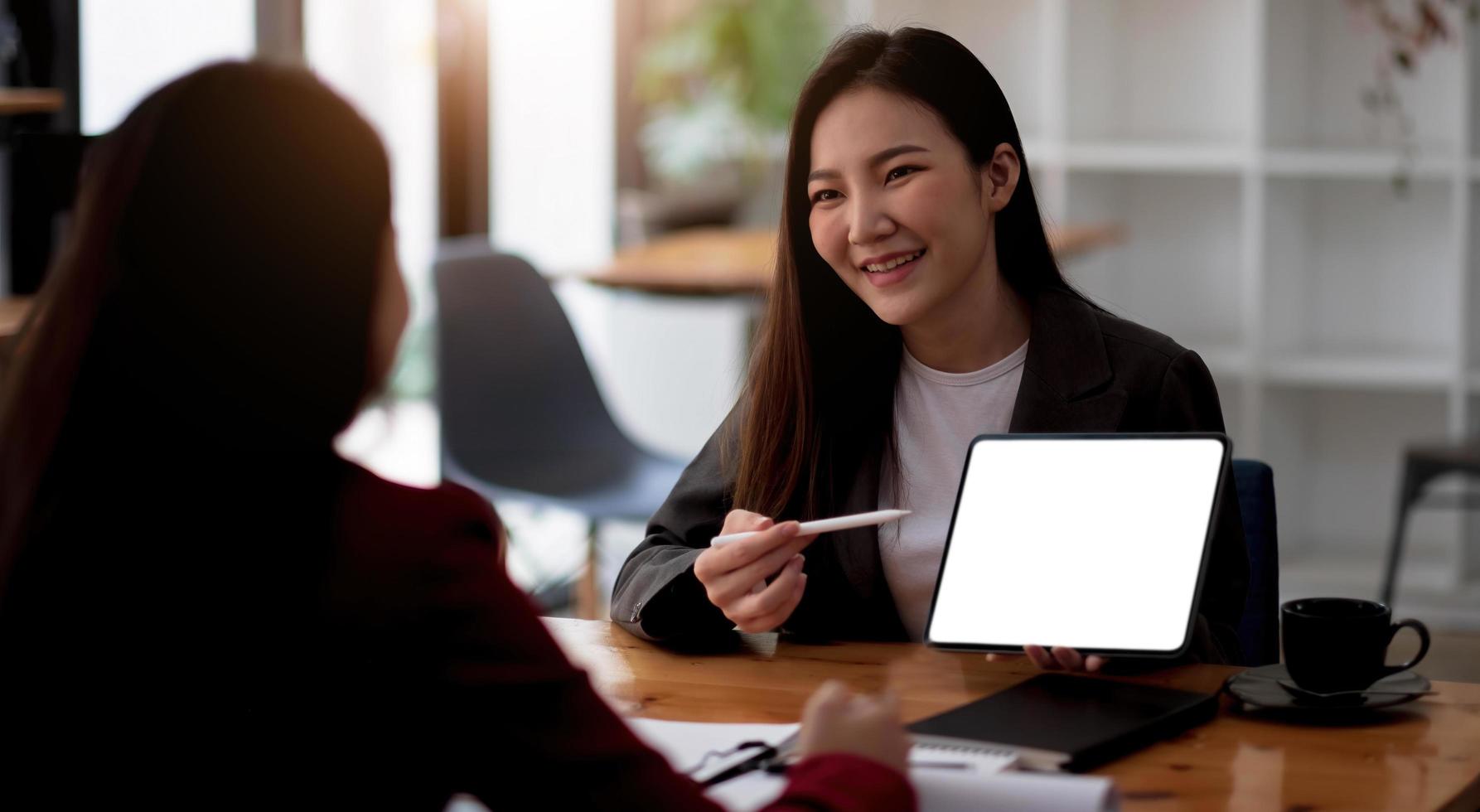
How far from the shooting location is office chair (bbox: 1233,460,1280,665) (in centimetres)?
Answer: 175

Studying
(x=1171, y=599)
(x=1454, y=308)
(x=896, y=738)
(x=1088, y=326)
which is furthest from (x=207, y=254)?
(x=1454, y=308)

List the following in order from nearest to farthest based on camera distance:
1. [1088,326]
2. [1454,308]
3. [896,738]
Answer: [896,738]
[1088,326]
[1454,308]

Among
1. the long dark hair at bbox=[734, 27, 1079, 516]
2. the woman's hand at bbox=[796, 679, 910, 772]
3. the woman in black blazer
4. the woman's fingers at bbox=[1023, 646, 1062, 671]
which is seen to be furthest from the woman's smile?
the woman's hand at bbox=[796, 679, 910, 772]

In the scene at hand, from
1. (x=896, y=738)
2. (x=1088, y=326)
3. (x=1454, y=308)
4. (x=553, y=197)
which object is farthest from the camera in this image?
(x=553, y=197)

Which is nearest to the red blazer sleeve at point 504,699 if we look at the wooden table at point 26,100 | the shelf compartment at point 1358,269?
the wooden table at point 26,100

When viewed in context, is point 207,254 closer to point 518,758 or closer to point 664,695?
point 518,758

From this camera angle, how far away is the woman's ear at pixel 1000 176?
5.77 feet

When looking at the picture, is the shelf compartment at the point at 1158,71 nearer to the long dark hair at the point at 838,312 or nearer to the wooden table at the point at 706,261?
the wooden table at the point at 706,261

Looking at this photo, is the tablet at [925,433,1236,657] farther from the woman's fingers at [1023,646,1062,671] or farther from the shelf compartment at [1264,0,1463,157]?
the shelf compartment at [1264,0,1463,157]

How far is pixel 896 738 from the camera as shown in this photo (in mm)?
989

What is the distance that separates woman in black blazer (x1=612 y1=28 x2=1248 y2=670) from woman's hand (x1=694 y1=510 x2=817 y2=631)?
0.14m

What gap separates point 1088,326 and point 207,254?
42.7 inches

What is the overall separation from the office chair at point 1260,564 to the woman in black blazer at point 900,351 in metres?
0.13

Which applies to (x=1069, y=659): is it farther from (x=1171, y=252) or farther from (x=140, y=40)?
(x=1171, y=252)
